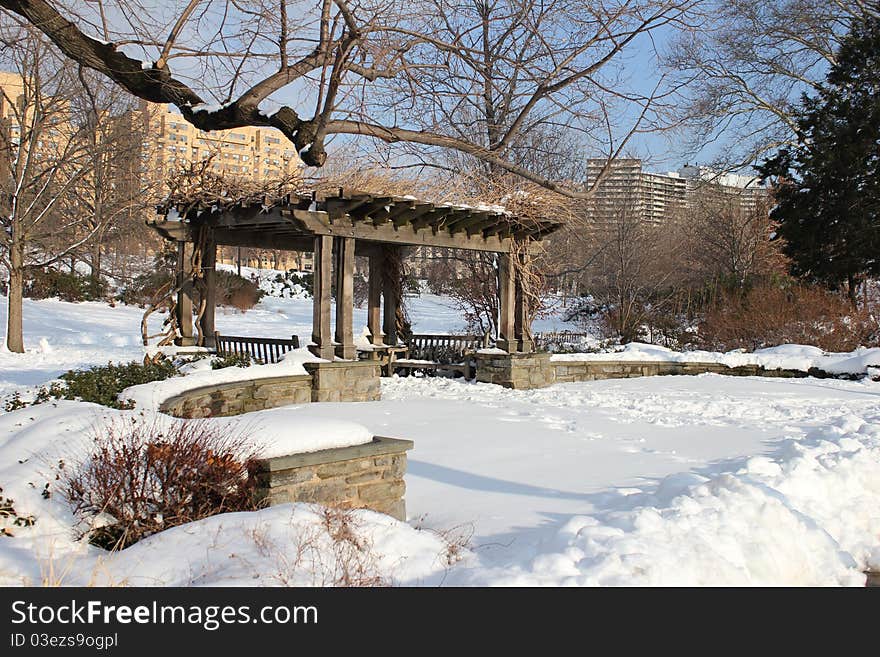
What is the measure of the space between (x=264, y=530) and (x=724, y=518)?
2731mm

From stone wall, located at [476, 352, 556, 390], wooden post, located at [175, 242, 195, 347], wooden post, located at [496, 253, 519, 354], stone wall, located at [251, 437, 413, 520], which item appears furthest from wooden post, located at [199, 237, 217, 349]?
stone wall, located at [251, 437, 413, 520]

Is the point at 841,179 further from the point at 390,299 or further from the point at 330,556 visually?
the point at 330,556

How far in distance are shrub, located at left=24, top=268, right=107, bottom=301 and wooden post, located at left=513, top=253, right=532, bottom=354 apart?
18.8 meters

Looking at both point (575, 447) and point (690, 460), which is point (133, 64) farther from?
point (690, 460)

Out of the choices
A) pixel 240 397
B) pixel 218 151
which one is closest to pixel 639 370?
pixel 240 397

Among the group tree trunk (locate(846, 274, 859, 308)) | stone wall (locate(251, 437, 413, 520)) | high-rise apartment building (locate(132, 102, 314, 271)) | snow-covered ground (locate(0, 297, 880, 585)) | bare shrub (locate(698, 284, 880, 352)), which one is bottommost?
snow-covered ground (locate(0, 297, 880, 585))

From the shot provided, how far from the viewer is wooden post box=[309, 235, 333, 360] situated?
396 inches

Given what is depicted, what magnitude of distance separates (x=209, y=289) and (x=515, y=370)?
5176 millimetres

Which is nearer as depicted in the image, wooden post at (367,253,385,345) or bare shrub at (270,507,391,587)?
bare shrub at (270,507,391,587)

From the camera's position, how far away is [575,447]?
7.25 metres

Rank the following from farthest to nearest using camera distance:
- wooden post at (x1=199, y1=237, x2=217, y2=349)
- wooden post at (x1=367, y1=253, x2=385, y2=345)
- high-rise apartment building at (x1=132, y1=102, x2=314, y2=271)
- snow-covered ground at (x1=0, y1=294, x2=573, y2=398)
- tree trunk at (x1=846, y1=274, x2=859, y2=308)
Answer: tree trunk at (x1=846, y1=274, x2=859, y2=308), wooden post at (x1=367, y1=253, x2=385, y2=345), snow-covered ground at (x1=0, y1=294, x2=573, y2=398), wooden post at (x1=199, y1=237, x2=217, y2=349), high-rise apartment building at (x1=132, y1=102, x2=314, y2=271)

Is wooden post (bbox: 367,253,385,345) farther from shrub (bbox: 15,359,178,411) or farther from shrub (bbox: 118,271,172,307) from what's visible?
shrub (bbox: 118,271,172,307)

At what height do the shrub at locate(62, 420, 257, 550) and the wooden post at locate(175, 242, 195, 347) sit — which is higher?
the wooden post at locate(175, 242, 195, 347)
